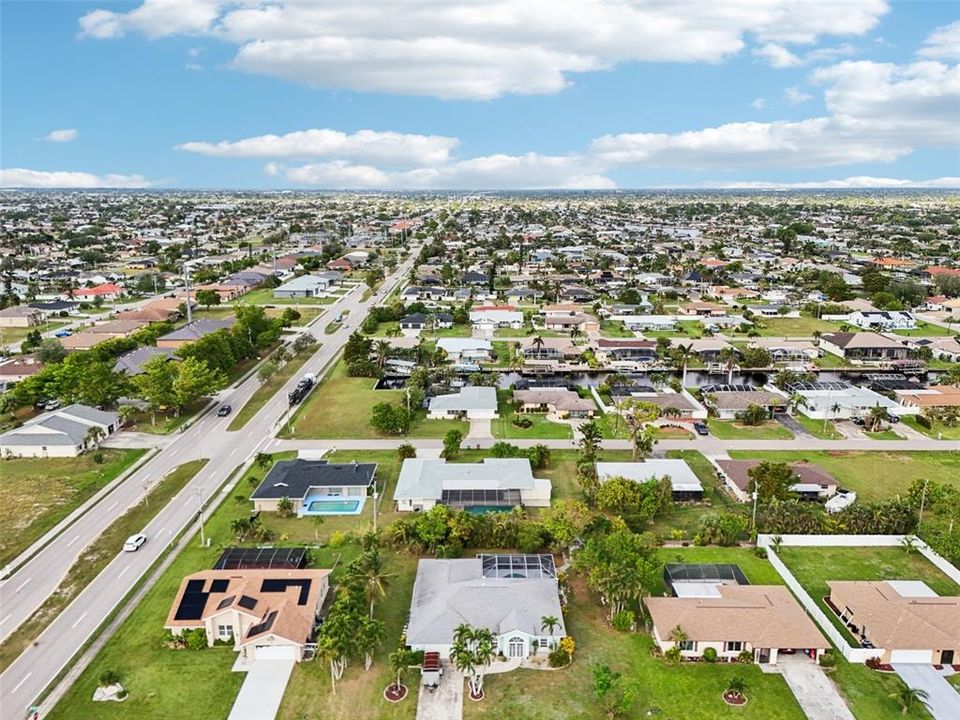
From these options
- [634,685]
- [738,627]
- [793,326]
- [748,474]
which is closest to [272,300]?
[793,326]

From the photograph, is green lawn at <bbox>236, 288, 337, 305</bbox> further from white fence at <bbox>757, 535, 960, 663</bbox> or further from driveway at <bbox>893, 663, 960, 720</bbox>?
driveway at <bbox>893, 663, 960, 720</bbox>

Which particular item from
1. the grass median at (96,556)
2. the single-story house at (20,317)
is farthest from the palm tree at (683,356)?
the single-story house at (20,317)

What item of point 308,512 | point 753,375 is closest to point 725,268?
point 753,375

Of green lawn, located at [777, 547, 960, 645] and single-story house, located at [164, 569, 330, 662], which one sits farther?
green lawn, located at [777, 547, 960, 645]

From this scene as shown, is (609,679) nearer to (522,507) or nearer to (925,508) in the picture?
(522,507)

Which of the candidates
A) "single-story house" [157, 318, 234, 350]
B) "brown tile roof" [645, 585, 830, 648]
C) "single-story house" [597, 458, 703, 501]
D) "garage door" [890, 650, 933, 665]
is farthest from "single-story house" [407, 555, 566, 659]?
"single-story house" [157, 318, 234, 350]

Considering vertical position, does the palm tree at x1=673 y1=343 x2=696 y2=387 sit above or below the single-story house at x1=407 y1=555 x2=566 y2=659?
above

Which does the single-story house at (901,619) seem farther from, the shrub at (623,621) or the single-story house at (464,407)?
the single-story house at (464,407)
